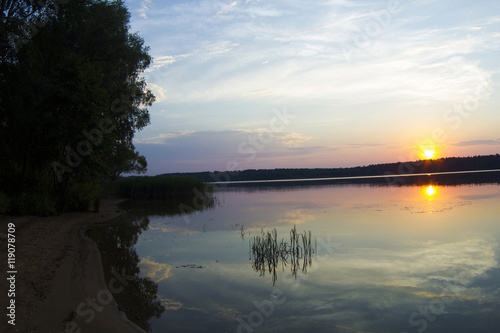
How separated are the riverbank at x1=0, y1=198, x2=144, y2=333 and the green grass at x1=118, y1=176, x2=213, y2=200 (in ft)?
Answer: 73.9

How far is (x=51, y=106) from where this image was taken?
16797mm

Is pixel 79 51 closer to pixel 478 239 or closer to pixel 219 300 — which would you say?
pixel 219 300

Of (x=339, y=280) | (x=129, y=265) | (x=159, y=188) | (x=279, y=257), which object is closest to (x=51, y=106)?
(x=129, y=265)

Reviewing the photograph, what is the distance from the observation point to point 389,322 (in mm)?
6246

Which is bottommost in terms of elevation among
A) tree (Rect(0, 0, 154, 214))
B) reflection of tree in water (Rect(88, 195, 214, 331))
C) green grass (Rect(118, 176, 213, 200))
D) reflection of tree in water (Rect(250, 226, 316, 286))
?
reflection of tree in water (Rect(88, 195, 214, 331))

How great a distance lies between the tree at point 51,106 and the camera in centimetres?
1691

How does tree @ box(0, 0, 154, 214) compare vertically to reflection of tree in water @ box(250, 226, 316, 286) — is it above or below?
above

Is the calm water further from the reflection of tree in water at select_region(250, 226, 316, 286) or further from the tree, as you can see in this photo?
the tree

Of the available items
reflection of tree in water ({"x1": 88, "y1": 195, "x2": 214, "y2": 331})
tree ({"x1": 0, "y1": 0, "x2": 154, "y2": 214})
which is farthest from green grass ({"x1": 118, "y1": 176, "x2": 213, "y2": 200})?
reflection of tree in water ({"x1": 88, "y1": 195, "x2": 214, "y2": 331})

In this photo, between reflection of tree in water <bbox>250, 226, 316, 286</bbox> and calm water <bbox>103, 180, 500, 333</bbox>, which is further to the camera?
reflection of tree in water <bbox>250, 226, 316, 286</bbox>

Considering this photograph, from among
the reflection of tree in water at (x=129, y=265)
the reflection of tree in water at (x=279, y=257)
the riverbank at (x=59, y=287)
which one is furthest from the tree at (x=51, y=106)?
the reflection of tree in water at (x=279, y=257)

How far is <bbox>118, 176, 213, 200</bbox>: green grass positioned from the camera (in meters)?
35.3

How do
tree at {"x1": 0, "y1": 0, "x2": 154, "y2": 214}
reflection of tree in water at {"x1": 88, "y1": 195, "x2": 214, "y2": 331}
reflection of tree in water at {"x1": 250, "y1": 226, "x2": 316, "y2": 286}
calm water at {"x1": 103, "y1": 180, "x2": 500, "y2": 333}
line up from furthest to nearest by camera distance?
1. tree at {"x1": 0, "y1": 0, "x2": 154, "y2": 214}
2. reflection of tree in water at {"x1": 250, "y1": 226, "x2": 316, "y2": 286}
3. reflection of tree in water at {"x1": 88, "y1": 195, "x2": 214, "y2": 331}
4. calm water at {"x1": 103, "y1": 180, "x2": 500, "y2": 333}

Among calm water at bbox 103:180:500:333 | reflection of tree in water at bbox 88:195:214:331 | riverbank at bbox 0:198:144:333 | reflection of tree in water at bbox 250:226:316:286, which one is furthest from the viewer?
reflection of tree in water at bbox 250:226:316:286
